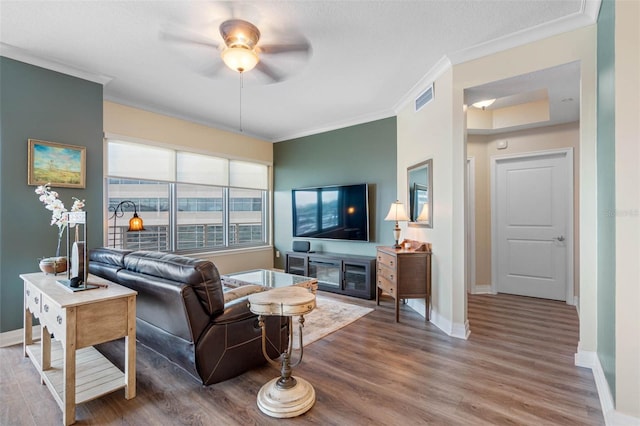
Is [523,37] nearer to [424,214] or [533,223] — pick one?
[424,214]

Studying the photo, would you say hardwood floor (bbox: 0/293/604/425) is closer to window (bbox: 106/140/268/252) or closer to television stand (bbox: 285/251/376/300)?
television stand (bbox: 285/251/376/300)

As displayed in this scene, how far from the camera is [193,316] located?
6.43ft

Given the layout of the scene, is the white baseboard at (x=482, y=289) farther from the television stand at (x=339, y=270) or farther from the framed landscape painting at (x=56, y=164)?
the framed landscape painting at (x=56, y=164)

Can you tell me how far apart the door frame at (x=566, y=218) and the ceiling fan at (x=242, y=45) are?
11.4 ft

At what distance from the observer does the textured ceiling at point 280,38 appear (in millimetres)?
2273

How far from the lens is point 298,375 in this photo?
7.51 ft

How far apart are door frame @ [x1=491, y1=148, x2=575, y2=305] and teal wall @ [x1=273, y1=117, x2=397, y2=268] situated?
5.14 feet

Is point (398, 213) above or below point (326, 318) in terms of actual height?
above

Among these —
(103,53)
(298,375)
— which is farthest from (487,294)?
(103,53)

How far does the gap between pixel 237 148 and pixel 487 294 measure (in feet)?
15.9

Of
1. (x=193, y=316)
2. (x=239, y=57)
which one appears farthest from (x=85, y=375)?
(x=239, y=57)

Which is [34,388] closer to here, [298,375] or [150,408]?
[150,408]

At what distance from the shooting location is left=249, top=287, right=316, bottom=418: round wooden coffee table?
182cm

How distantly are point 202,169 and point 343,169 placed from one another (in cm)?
239
